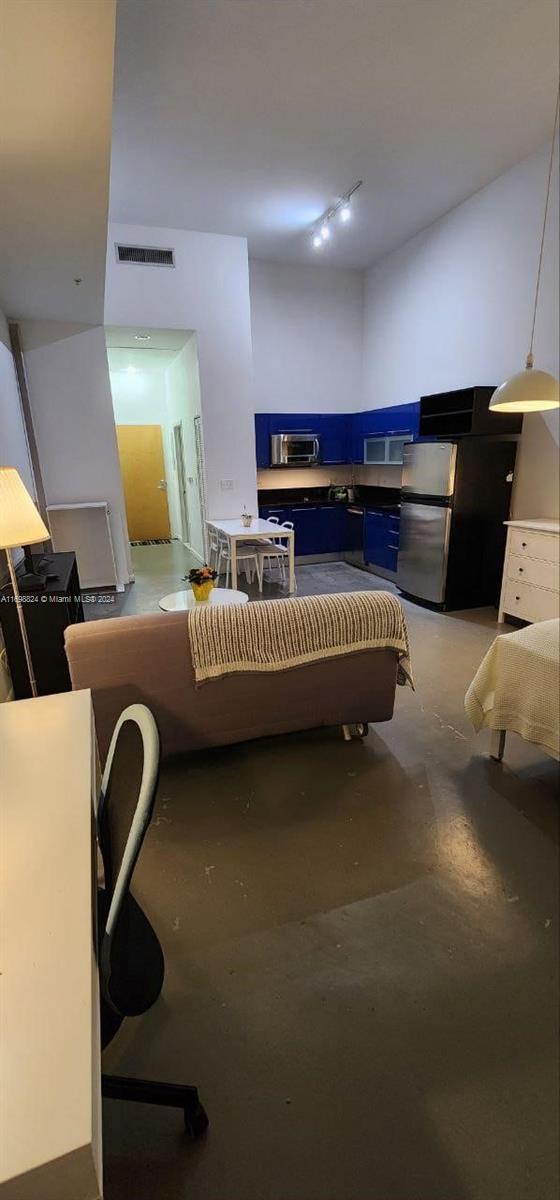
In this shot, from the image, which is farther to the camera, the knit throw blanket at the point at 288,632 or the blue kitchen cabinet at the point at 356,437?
the blue kitchen cabinet at the point at 356,437

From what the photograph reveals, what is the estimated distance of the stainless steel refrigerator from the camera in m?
4.45

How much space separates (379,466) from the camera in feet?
22.4

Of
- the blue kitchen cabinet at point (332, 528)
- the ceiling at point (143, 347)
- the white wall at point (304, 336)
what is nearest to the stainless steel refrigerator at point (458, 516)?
the blue kitchen cabinet at point (332, 528)

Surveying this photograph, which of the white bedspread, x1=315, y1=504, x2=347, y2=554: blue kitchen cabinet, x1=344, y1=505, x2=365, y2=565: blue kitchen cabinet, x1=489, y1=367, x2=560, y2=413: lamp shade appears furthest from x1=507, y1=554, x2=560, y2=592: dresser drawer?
x1=315, y1=504, x2=347, y2=554: blue kitchen cabinet

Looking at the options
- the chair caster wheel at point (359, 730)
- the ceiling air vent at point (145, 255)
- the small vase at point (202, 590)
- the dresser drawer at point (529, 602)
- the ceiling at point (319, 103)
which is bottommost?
the chair caster wheel at point (359, 730)

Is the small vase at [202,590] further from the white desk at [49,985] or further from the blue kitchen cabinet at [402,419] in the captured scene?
the blue kitchen cabinet at [402,419]

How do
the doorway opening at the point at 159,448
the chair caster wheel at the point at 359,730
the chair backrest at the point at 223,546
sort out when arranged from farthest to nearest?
the doorway opening at the point at 159,448
the chair backrest at the point at 223,546
the chair caster wheel at the point at 359,730

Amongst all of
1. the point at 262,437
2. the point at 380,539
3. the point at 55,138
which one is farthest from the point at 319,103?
the point at 380,539

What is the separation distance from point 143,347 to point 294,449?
88.6 inches

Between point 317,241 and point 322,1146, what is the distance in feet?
22.0

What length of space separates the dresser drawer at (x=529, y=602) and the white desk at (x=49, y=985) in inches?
142

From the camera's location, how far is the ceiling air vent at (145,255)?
5129 millimetres

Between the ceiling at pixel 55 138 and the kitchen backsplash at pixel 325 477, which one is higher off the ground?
the ceiling at pixel 55 138

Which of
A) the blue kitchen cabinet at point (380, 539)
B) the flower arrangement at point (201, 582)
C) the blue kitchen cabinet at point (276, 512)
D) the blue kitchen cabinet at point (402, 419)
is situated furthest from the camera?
the blue kitchen cabinet at point (276, 512)
